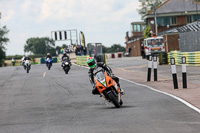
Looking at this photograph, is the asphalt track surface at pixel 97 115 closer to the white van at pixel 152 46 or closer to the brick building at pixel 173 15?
the white van at pixel 152 46

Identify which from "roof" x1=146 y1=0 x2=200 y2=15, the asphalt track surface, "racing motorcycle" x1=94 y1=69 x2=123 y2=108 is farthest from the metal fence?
"roof" x1=146 y1=0 x2=200 y2=15

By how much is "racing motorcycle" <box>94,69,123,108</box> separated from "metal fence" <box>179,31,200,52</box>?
25.1 metres

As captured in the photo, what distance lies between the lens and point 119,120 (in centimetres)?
913

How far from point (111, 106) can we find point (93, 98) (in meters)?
2.22

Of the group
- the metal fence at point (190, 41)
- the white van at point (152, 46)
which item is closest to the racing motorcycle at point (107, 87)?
the metal fence at point (190, 41)

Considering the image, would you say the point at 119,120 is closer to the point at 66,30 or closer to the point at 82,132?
the point at 82,132

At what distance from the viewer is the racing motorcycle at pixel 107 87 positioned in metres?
11.1

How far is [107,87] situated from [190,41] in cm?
2682

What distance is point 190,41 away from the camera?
36906 millimetres

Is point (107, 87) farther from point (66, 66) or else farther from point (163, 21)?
point (163, 21)

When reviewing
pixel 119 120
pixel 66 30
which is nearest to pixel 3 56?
pixel 66 30

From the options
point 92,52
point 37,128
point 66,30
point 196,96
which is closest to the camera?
point 37,128

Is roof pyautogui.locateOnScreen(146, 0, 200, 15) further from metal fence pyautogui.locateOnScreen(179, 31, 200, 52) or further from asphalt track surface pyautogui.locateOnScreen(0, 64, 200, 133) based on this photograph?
asphalt track surface pyautogui.locateOnScreen(0, 64, 200, 133)

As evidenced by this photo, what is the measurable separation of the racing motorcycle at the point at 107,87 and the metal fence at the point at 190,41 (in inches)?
988
